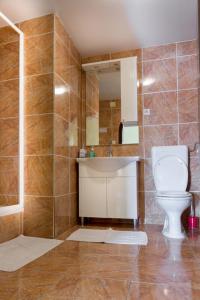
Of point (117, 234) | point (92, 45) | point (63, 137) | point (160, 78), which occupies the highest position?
point (92, 45)

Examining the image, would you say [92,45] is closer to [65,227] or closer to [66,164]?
[66,164]

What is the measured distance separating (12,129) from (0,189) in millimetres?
676

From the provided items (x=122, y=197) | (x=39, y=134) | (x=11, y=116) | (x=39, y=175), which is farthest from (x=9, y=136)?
(x=122, y=197)

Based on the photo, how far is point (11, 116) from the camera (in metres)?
2.53

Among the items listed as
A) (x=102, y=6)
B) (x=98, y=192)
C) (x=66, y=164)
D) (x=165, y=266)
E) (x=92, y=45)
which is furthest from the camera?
(x=92, y=45)

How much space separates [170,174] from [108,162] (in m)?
0.78

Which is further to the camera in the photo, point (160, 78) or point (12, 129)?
point (160, 78)

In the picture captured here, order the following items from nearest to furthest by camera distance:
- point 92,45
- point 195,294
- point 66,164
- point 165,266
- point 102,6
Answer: point 195,294 → point 165,266 → point 102,6 → point 66,164 → point 92,45

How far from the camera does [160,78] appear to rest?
305 centimetres

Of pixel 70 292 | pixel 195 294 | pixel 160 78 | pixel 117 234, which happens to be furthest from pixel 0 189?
A: pixel 160 78

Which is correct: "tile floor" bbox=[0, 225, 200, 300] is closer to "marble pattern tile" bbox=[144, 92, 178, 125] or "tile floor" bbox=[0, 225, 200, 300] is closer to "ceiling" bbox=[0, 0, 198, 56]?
"marble pattern tile" bbox=[144, 92, 178, 125]

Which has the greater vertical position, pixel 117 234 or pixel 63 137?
pixel 63 137

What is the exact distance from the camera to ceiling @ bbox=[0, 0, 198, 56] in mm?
2290

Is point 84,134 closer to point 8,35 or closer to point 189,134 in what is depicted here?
point 189,134
